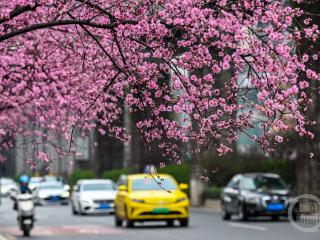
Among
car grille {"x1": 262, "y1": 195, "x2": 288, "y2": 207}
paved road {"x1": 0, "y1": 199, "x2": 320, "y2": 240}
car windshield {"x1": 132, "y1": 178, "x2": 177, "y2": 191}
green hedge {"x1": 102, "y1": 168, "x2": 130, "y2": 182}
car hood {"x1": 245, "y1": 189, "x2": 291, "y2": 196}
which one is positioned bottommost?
paved road {"x1": 0, "y1": 199, "x2": 320, "y2": 240}

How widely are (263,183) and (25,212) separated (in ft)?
29.1

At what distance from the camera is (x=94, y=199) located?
4012cm

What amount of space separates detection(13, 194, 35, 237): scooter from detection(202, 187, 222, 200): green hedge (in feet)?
67.9

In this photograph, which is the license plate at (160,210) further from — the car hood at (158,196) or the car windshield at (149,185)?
the car windshield at (149,185)

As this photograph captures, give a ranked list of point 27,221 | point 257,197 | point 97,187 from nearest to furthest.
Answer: point 27,221 → point 257,197 → point 97,187

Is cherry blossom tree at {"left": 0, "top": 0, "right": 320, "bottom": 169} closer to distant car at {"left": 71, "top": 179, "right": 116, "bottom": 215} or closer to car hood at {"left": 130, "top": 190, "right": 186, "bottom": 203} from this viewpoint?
car hood at {"left": 130, "top": 190, "right": 186, "bottom": 203}

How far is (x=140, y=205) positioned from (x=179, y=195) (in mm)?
1058

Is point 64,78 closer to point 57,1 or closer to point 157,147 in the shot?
point 157,147

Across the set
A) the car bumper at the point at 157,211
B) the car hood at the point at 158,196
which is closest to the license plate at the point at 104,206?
the car hood at the point at 158,196

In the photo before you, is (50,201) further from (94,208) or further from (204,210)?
(94,208)

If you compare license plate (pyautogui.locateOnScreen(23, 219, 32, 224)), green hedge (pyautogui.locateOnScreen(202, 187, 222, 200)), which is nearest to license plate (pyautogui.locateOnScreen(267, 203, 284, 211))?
license plate (pyautogui.locateOnScreen(23, 219, 32, 224))

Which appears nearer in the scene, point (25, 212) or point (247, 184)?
point (25, 212)

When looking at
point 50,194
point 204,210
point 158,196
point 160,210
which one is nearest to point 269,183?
point 158,196

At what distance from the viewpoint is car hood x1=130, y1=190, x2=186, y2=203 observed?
92.2 ft
